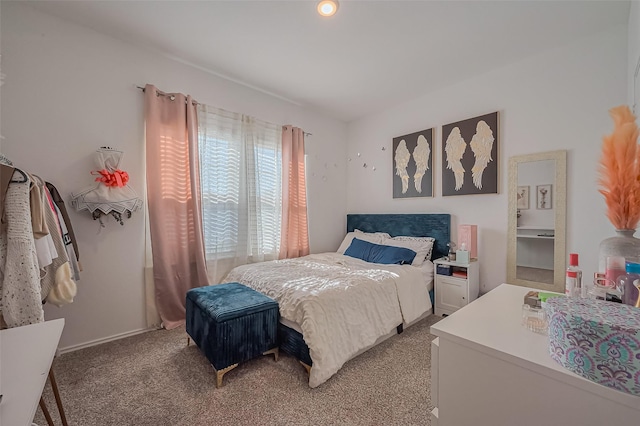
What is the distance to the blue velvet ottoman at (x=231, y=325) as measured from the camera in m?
1.66

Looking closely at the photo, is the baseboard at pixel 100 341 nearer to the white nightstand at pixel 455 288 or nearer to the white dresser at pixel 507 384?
the white dresser at pixel 507 384

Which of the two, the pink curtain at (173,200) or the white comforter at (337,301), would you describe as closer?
the white comforter at (337,301)

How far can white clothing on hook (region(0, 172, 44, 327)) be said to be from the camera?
51.1 inches

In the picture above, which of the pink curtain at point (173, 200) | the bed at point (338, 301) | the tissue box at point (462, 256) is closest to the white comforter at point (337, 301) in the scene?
the bed at point (338, 301)

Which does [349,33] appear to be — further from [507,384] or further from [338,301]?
[507,384]

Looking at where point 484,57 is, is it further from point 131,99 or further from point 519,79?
point 131,99

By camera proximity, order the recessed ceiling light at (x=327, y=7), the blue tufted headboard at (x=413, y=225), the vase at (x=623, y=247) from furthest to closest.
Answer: the blue tufted headboard at (x=413, y=225), the recessed ceiling light at (x=327, y=7), the vase at (x=623, y=247)

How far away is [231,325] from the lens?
5.53ft

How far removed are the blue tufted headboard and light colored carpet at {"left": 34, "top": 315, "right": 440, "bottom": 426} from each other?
135cm

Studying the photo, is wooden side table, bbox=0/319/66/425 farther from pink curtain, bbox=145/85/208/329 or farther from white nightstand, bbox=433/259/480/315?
white nightstand, bbox=433/259/480/315

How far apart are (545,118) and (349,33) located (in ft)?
6.72

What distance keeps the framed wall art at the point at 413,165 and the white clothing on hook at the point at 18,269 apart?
3505 mm

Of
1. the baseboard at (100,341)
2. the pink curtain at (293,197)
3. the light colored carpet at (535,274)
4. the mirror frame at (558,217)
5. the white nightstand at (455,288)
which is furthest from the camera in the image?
the pink curtain at (293,197)

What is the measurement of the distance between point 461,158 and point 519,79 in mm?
901
